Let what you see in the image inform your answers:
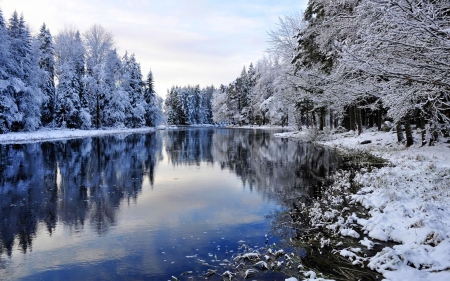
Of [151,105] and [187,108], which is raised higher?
[187,108]

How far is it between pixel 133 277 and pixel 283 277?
2659 mm

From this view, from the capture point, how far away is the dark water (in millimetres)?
6102

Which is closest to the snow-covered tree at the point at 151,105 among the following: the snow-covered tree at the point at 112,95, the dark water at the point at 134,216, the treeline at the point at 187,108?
the snow-covered tree at the point at 112,95

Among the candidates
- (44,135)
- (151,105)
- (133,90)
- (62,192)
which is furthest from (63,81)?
(62,192)

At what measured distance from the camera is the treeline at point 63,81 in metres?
35.2

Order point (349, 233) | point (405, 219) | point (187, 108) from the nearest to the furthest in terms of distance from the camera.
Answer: point (349, 233)
point (405, 219)
point (187, 108)

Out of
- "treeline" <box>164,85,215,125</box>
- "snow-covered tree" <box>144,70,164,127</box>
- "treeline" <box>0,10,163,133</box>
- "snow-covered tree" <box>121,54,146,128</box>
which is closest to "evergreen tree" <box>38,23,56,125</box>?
"treeline" <box>0,10,163,133</box>

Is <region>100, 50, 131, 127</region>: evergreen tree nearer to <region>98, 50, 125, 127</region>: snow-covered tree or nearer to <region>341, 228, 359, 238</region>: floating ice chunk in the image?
<region>98, 50, 125, 127</region>: snow-covered tree

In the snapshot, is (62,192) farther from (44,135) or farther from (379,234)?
(44,135)

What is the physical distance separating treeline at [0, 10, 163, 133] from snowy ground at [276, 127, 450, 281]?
36.1 metres

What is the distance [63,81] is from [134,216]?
145ft

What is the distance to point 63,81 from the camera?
4641 centimetres

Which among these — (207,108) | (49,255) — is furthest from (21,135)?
(207,108)

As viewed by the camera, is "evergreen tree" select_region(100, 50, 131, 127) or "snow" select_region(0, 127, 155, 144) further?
"evergreen tree" select_region(100, 50, 131, 127)
